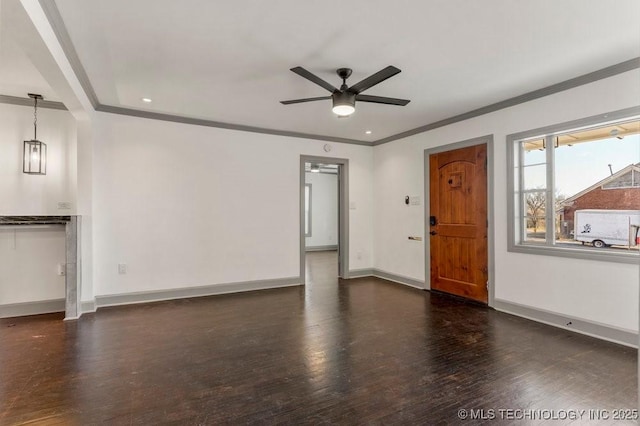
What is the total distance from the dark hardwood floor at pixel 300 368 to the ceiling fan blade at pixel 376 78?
7.84 feet

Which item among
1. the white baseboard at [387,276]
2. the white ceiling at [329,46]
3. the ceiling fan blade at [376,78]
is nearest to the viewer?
the white ceiling at [329,46]

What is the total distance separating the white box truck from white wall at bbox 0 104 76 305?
19.7 ft

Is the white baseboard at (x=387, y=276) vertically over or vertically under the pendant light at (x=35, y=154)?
under

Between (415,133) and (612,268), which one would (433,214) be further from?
(612,268)

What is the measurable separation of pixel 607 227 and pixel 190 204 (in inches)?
199

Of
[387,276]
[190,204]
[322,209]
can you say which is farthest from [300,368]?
[322,209]

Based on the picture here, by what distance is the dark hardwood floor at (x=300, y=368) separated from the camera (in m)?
1.99

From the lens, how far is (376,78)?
8.80ft

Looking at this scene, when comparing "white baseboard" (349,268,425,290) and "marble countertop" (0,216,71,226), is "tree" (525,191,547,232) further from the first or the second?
"marble countertop" (0,216,71,226)

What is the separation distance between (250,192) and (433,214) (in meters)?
2.95

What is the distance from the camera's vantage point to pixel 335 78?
10.7ft

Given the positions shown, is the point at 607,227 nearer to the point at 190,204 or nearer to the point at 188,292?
the point at 190,204

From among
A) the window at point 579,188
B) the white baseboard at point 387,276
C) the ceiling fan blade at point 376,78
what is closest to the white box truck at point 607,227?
the window at point 579,188

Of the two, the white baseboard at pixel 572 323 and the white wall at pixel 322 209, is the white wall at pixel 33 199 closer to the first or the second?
the white baseboard at pixel 572 323
